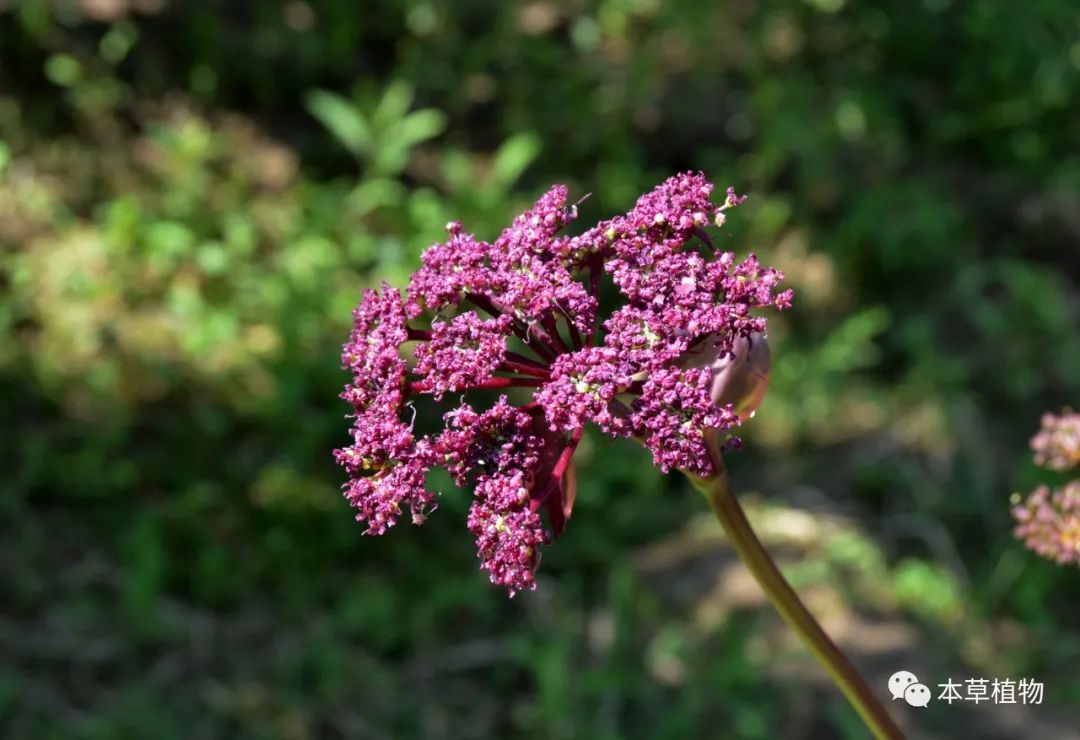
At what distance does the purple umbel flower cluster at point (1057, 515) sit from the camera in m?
1.51

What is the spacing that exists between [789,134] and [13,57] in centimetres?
259

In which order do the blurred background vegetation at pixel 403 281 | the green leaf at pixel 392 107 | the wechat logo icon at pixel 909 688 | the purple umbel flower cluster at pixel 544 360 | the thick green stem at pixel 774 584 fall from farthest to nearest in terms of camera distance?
the green leaf at pixel 392 107 → the blurred background vegetation at pixel 403 281 → the wechat logo icon at pixel 909 688 → the thick green stem at pixel 774 584 → the purple umbel flower cluster at pixel 544 360

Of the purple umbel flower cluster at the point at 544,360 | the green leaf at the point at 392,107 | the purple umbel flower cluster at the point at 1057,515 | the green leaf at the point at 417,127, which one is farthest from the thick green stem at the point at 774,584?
the green leaf at the point at 392,107

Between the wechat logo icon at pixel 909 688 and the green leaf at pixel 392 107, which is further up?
the green leaf at pixel 392 107

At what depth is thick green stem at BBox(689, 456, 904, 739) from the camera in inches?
51.1

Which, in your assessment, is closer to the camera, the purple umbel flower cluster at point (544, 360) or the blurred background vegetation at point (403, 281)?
the purple umbel flower cluster at point (544, 360)

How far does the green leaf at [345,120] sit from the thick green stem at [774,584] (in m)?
2.99

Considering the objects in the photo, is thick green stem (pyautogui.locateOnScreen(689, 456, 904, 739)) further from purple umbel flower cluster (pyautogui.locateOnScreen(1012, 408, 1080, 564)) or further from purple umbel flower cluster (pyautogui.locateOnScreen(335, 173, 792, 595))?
purple umbel flower cluster (pyautogui.locateOnScreen(1012, 408, 1080, 564))

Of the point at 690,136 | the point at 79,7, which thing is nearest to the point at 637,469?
the point at 690,136

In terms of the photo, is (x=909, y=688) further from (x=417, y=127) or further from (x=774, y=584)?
(x=417, y=127)

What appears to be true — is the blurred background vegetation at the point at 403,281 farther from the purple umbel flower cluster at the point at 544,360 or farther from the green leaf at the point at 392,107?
the purple umbel flower cluster at the point at 544,360

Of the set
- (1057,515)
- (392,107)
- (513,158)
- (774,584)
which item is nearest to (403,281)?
(513,158)

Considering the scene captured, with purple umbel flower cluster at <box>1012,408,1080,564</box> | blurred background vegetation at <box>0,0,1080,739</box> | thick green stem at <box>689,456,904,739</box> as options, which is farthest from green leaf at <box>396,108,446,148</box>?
thick green stem at <box>689,456,904,739</box>

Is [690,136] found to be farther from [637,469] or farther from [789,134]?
[637,469]
